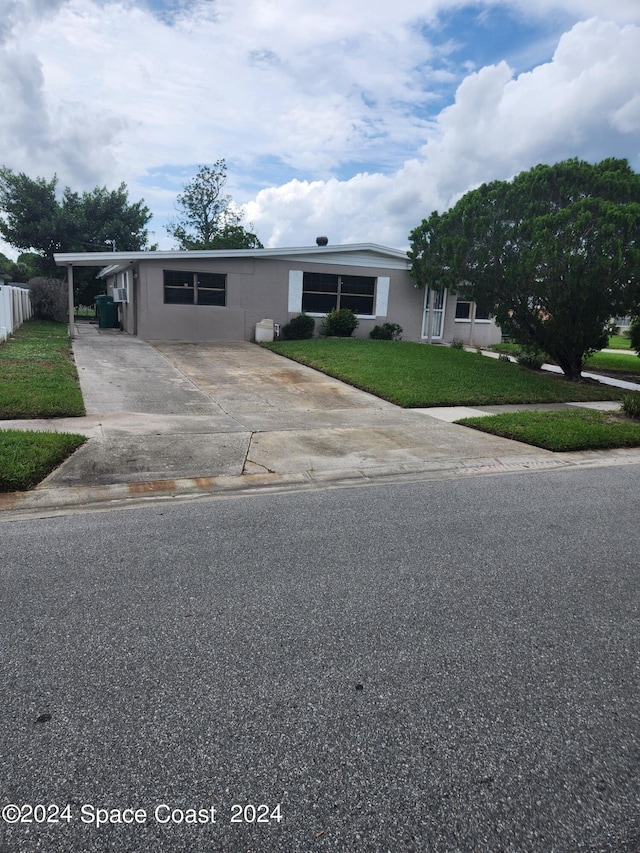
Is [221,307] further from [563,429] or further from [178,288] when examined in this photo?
[563,429]

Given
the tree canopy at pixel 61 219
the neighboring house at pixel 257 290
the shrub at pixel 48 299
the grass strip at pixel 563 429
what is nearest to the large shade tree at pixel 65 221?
the tree canopy at pixel 61 219

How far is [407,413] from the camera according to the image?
9719mm

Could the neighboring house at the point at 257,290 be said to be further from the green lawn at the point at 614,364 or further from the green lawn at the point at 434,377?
the green lawn at the point at 614,364

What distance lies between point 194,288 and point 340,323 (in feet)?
17.1

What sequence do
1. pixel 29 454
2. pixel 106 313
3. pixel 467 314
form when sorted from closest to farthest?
1. pixel 29 454
2. pixel 106 313
3. pixel 467 314

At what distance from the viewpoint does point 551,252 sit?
39.0 feet

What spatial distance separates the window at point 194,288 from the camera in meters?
18.9

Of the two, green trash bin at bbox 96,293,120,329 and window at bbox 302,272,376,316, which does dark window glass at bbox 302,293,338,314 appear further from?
green trash bin at bbox 96,293,120,329

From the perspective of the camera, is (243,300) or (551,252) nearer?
(551,252)

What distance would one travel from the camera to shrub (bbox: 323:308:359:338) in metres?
20.1

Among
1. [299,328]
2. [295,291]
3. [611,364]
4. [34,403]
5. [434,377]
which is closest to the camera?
[34,403]

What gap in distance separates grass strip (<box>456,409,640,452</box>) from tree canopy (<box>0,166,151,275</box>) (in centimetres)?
2950

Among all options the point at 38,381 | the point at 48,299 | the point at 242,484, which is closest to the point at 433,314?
the point at 38,381

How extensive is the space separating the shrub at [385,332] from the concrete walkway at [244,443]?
9.19 meters
